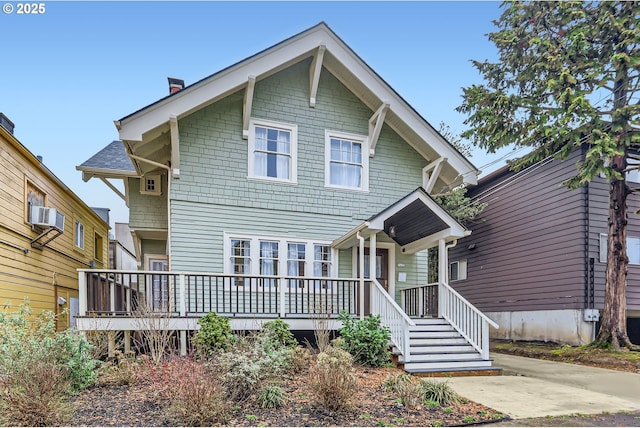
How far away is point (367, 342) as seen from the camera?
7.96m

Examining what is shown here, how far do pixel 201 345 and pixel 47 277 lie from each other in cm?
617

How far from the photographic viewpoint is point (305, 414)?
4.91 metres

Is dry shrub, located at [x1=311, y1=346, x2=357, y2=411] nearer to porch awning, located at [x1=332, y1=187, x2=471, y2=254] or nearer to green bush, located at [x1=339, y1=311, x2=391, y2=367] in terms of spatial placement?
green bush, located at [x1=339, y1=311, x2=391, y2=367]

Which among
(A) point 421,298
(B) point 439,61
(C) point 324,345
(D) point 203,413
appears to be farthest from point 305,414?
(B) point 439,61

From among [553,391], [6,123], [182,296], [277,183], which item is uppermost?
[6,123]

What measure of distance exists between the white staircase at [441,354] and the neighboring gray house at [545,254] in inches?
220

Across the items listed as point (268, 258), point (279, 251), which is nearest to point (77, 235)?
point (268, 258)

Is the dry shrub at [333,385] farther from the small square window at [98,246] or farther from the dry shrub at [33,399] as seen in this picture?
the small square window at [98,246]

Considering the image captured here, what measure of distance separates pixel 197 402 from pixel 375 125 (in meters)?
8.49

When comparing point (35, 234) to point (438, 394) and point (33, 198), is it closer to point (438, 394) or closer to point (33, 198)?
point (33, 198)

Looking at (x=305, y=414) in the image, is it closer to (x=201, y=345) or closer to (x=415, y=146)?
(x=201, y=345)

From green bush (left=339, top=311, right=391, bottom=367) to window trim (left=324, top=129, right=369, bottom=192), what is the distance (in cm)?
399

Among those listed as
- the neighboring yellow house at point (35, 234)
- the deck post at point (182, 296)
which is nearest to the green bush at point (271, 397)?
the deck post at point (182, 296)

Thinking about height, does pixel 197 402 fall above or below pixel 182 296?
below
